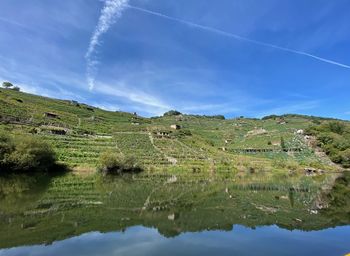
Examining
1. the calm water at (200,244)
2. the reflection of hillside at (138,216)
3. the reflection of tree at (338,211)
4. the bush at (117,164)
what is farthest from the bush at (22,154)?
the reflection of tree at (338,211)

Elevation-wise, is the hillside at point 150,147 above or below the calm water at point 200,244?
above

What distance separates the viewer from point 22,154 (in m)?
69.9

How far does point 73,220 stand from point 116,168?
61523 mm

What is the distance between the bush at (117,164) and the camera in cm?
8150

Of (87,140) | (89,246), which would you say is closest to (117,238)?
(89,246)

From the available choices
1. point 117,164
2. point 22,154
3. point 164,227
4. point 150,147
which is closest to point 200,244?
point 164,227

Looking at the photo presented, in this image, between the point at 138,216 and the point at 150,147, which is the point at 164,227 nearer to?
the point at 138,216

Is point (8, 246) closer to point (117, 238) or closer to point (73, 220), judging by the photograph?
point (117, 238)

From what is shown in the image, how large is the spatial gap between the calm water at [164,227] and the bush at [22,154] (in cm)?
3555

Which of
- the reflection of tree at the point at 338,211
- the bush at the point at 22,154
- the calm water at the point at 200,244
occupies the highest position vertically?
the bush at the point at 22,154

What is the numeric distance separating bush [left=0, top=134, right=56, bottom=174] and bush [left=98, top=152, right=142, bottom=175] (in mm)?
12291

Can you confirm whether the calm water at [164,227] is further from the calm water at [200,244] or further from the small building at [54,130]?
the small building at [54,130]

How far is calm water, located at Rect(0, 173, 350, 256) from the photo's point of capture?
1738 cm

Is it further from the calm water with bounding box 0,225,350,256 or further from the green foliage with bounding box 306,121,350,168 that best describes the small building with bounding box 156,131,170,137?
the calm water with bounding box 0,225,350,256
